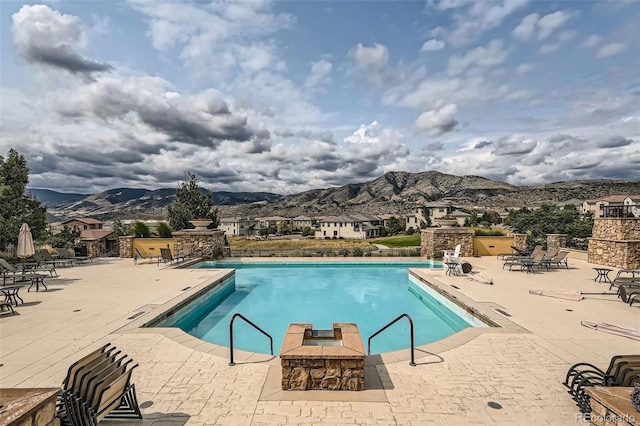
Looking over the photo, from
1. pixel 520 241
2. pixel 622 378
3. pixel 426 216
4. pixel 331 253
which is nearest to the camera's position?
pixel 622 378

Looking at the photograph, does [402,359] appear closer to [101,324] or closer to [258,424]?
[258,424]

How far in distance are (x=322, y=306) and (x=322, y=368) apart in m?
6.37

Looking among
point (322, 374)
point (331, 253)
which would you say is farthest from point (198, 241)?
point (322, 374)

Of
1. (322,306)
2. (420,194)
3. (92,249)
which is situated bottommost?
(322,306)

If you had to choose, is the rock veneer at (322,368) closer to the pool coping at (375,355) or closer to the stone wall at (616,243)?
the pool coping at (375,355)

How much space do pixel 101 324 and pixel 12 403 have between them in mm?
4818

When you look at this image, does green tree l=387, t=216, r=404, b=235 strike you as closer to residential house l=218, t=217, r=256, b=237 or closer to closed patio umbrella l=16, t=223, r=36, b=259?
residential house l=218, t=217, r=256, b=237

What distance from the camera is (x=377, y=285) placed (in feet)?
41.7

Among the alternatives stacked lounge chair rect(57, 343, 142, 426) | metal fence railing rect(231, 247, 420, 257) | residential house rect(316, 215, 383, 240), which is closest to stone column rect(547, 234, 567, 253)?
metal fence railing rect(231, 247, 420, 257)

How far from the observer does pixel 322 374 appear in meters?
3.85

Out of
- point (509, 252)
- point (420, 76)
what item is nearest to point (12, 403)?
point (420, 76)

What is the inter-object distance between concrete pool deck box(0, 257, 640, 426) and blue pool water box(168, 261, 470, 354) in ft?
4.33

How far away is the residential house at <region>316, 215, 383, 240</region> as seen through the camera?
75.0 m

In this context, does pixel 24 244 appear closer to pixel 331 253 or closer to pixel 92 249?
pixel 92 249
